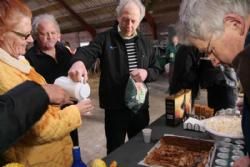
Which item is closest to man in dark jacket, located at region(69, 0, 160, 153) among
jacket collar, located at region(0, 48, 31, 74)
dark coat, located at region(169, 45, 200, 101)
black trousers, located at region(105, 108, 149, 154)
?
black trousers, located at region(105, 108, 149, 154)

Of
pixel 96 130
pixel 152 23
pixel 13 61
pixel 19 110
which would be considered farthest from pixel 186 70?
pixel 152 23

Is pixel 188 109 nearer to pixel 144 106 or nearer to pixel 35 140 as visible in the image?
pixel 144 106

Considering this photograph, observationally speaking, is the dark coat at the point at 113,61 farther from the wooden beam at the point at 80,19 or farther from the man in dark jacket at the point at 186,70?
the wooden beam at the point at 80,19

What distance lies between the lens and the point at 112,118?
210 cm

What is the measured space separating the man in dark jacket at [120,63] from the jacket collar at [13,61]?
→ 81 centimetres

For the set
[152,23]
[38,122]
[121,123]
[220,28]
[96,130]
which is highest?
[152,23]

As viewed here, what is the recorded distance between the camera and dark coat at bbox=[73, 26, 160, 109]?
2.04 m

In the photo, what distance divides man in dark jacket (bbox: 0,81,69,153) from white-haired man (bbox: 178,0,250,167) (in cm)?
49

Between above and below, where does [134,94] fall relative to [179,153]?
above

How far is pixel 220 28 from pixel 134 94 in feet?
3.94

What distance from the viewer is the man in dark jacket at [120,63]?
202 cm

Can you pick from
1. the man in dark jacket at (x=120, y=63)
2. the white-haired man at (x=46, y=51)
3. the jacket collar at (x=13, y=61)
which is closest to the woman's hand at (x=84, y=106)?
the jacket collar at (x=13, y=61)

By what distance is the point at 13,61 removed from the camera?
3.70 ft

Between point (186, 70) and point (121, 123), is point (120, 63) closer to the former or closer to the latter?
point (121, 123)
